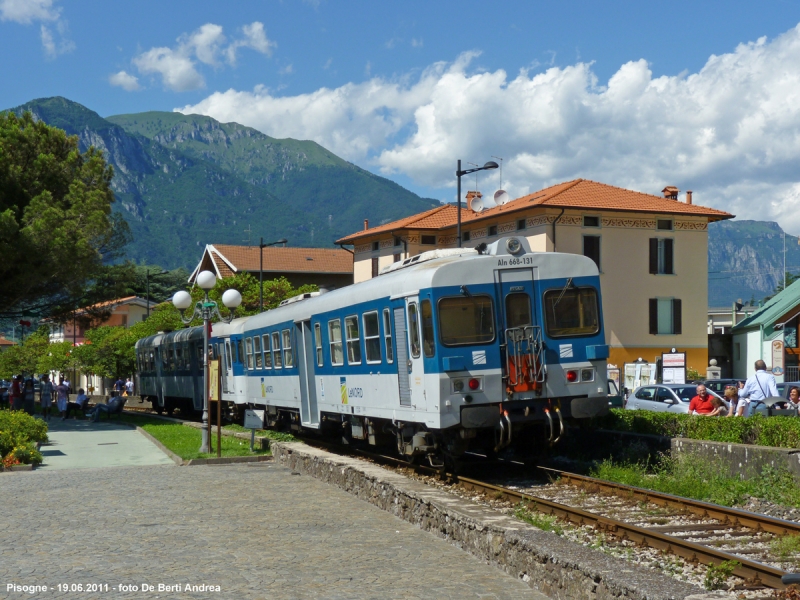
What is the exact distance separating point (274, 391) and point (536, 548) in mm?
15833

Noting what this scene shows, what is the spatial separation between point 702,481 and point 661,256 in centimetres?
3923

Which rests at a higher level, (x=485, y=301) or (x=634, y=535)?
(x=485, y=301)

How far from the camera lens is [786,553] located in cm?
828

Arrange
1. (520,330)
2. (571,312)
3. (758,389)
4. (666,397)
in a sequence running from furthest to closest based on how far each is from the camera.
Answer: (666,397), (758,389), (571,312), (520,330)

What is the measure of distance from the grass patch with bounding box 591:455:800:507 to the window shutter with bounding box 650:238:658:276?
1457 inches

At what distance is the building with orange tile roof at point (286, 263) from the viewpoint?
80.2m

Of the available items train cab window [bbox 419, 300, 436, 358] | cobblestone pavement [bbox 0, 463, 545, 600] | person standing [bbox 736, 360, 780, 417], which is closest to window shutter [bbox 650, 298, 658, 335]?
person standing [bbox 736, 360, 780, 417]

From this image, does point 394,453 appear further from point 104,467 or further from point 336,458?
point 104,467

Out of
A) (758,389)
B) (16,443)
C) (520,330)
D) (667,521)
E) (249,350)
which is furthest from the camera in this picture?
(249,350)

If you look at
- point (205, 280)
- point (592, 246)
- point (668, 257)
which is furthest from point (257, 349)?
point (668, 257)

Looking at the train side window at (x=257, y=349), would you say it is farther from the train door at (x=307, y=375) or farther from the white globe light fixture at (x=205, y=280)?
the white globe light fixture at (x=205, y=280)

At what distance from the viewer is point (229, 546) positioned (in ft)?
30.8

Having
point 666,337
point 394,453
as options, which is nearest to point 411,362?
point 394,453

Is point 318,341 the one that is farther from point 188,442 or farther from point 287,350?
point 188,442
